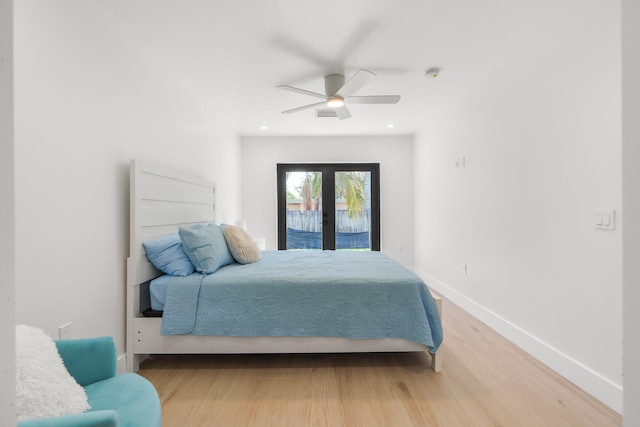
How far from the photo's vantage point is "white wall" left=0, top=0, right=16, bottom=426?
49 centimetres

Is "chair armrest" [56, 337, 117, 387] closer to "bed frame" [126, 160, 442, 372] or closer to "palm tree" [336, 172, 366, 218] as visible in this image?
"bed frame" [126, 160, 442, 372]

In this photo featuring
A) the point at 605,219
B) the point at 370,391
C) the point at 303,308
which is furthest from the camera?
the point at 303,308

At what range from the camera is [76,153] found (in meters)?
A: 1.68

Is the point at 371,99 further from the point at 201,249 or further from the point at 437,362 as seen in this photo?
the point at 437,362

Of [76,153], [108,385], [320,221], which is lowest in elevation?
[108,385]

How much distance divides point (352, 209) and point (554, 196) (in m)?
3.43

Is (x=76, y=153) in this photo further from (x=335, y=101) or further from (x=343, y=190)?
(x=343, y=190)

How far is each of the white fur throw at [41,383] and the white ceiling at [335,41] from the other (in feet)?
6.35

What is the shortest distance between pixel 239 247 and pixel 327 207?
9.33ft

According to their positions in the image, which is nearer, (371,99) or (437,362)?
(437,362)

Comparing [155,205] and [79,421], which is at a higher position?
[155,205]

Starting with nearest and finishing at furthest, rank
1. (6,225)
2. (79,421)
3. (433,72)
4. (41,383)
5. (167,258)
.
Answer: (6,225)
(79,421)
(41,383)
(167,258)
(433,72)

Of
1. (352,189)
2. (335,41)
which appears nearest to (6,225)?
(335,41)

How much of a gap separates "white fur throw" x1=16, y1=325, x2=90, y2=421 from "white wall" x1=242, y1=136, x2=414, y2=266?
422 cm
